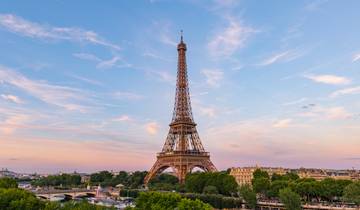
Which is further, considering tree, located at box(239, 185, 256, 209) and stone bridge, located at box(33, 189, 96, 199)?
stone bridge, located at box(33, 189, 96, 199)

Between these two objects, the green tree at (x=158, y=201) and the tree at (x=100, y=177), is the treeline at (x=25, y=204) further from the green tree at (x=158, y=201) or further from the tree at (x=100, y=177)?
the tree at (x=100, y=177)

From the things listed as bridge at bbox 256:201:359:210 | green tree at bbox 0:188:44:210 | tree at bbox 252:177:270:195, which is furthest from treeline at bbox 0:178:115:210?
tree at bbox 252:177:270:195

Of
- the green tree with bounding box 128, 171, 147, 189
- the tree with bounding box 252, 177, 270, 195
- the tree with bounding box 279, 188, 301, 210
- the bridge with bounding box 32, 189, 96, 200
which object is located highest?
the green tree with bounding box 128, 171, 147, 189

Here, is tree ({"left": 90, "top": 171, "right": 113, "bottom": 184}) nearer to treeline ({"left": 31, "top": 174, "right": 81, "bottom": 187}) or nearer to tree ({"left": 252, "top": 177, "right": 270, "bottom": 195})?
treeline ({"left": 31, "top": 174, "right": 81, "bottom": 187})

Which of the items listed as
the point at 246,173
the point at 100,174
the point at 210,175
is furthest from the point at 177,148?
the point at 100,174

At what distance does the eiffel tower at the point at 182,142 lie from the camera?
67312 millimetres

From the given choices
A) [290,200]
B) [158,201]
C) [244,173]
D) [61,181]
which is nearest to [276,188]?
[290,200]

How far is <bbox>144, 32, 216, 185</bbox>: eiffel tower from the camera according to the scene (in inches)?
2650

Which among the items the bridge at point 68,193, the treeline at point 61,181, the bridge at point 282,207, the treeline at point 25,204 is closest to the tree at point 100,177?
A: the treeline at point 61,181

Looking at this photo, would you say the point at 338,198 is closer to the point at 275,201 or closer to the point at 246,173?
the point at 275,201

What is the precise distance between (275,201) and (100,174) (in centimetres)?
7006

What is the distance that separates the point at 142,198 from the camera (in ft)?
112

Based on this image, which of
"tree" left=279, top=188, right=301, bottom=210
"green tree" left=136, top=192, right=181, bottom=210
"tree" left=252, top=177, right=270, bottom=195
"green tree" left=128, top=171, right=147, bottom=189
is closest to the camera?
"green tree" left=136, top=192, right=181, bottom=210

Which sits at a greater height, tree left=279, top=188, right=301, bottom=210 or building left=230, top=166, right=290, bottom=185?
building left=230, top=166, right=290, bottom=185
